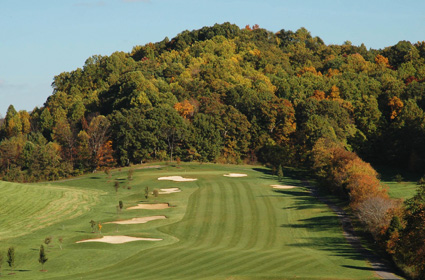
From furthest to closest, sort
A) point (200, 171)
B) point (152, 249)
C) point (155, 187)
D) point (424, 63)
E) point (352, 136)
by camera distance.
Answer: point (424, 63), point (352, 136), point (200, 171), point (155, 187), point (152, 249)

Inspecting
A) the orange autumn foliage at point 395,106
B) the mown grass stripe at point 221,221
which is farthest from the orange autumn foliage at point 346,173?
the orange autumn foliage at point 395,106

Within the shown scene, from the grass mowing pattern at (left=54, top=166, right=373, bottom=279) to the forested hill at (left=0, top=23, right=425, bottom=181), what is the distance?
28.0 metres

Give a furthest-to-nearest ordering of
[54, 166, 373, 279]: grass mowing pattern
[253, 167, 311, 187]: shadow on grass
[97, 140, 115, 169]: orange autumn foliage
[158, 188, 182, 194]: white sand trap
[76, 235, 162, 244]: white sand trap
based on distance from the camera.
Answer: [97, 140, 115, 169]: orange autumn foliage → [253, 167, 311, 187]: shadow on grass → [158, 188, 182, 194]: white sand trap → [76, 235, 162, 244]: white sand trap → [54, 166, 373, 279]: grass mowing pattern

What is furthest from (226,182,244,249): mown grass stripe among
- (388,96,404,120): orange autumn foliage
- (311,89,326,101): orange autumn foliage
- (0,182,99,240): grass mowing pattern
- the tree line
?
(388,96,404,120): orange autumn foliage

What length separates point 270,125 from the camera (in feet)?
414

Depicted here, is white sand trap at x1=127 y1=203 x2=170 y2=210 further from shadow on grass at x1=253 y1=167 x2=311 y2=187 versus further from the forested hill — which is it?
the forested hill

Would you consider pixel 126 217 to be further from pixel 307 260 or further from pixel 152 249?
pixel 307 260

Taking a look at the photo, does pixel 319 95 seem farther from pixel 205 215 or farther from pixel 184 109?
pixel 205 215

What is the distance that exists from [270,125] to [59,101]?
60.8 meters

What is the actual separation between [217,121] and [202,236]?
62871mm

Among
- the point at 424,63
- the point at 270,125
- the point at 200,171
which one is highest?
the point at 424,63

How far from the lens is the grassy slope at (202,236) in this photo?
4700cm

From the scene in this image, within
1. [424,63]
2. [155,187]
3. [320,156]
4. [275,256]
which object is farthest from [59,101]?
[275,256]

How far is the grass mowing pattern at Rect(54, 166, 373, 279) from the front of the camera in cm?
4609
